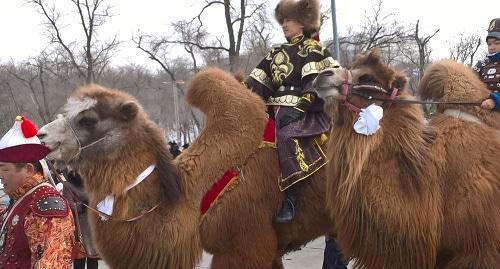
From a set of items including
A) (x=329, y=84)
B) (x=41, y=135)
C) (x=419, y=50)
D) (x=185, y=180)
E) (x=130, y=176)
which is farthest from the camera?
(x=419, y=50)

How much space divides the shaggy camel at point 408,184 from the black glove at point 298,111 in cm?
70

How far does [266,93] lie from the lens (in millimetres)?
5164

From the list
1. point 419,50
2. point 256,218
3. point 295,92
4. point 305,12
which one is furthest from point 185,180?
point 419,50

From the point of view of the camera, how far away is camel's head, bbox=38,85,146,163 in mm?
4160

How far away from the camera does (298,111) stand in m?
4.78

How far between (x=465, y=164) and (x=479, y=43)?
28.9 meters

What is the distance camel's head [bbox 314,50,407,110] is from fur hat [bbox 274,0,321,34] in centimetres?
99

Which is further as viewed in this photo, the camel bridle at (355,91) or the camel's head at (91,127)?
the camel's head at (91,127)

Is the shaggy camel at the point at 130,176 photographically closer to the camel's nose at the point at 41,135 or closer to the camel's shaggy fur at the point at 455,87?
the camel's nose at the point at 41,135

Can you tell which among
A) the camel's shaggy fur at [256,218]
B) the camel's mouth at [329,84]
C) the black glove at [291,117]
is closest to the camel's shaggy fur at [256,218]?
the camel's shaggy fur at [256,218]

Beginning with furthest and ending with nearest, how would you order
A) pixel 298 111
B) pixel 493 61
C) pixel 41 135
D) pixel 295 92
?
pixel 295 92, pixel 298 111, pixel 493 61, pixel 41 135

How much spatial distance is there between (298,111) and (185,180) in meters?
1.12

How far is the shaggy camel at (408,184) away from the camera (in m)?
3.77

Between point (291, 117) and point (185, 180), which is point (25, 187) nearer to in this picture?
point (185, 180)
